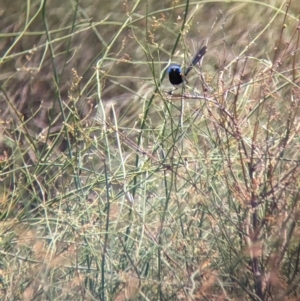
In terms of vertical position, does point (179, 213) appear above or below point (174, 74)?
below

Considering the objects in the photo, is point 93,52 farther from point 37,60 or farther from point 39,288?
point 39,288

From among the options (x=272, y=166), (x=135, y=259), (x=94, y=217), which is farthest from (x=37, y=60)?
(x=272, y=166)

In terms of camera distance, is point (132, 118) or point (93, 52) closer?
point (132, 118)

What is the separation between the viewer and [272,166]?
1136mm

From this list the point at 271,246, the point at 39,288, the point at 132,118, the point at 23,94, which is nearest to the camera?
the point at 271,246

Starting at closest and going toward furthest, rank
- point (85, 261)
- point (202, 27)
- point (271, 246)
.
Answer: point (271, 246) → point (85, 261) → point (202, 27)

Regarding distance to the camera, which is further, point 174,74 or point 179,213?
point 174,74

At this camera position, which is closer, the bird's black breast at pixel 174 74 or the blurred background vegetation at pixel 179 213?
the blurred background vegetation at pixel 179 213

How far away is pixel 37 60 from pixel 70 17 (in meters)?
0.23

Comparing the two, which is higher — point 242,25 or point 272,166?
point 272,166

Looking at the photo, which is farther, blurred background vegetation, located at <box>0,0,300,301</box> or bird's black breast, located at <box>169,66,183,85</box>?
bird's black breast, located at <box>169,66,183,85</box>

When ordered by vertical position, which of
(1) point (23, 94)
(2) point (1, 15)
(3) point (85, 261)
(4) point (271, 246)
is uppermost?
(4) point (271, 246)

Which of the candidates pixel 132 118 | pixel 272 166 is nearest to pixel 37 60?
pixel 132 118

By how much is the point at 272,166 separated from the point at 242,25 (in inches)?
75.8
